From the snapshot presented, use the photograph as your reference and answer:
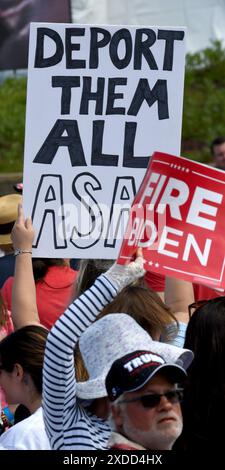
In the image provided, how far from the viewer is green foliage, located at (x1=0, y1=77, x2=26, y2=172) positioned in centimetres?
1200

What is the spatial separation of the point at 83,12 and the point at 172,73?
8537mm

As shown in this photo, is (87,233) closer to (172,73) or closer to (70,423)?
(172,73)

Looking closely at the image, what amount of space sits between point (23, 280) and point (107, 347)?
128 centimetres

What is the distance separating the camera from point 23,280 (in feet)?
14.8

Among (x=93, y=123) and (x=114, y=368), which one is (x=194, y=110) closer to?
(x=93, y=123)

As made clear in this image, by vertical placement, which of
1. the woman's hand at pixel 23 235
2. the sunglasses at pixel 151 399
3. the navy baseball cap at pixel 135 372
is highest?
the woman's hand at pixel 23 235

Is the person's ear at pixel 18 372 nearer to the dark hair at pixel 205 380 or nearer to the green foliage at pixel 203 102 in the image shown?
the dark hair at pixel 205 380

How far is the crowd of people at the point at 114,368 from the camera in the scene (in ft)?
10.0

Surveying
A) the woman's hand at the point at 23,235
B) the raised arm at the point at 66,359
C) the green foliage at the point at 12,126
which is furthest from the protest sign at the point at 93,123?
the green foliage at the point at 12,126

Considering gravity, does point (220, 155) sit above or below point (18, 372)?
above

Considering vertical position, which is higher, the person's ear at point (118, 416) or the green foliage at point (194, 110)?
the green foliage at point (194, 110)

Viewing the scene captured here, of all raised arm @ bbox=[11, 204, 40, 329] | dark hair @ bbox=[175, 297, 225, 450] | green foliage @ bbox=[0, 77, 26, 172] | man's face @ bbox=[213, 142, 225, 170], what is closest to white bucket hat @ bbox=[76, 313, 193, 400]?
dark hair @ bbox=[175, 297, 225, 450]

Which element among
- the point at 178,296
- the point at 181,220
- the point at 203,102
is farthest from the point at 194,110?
the point at 181,220

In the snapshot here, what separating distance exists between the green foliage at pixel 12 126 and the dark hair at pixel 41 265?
6329 mm
